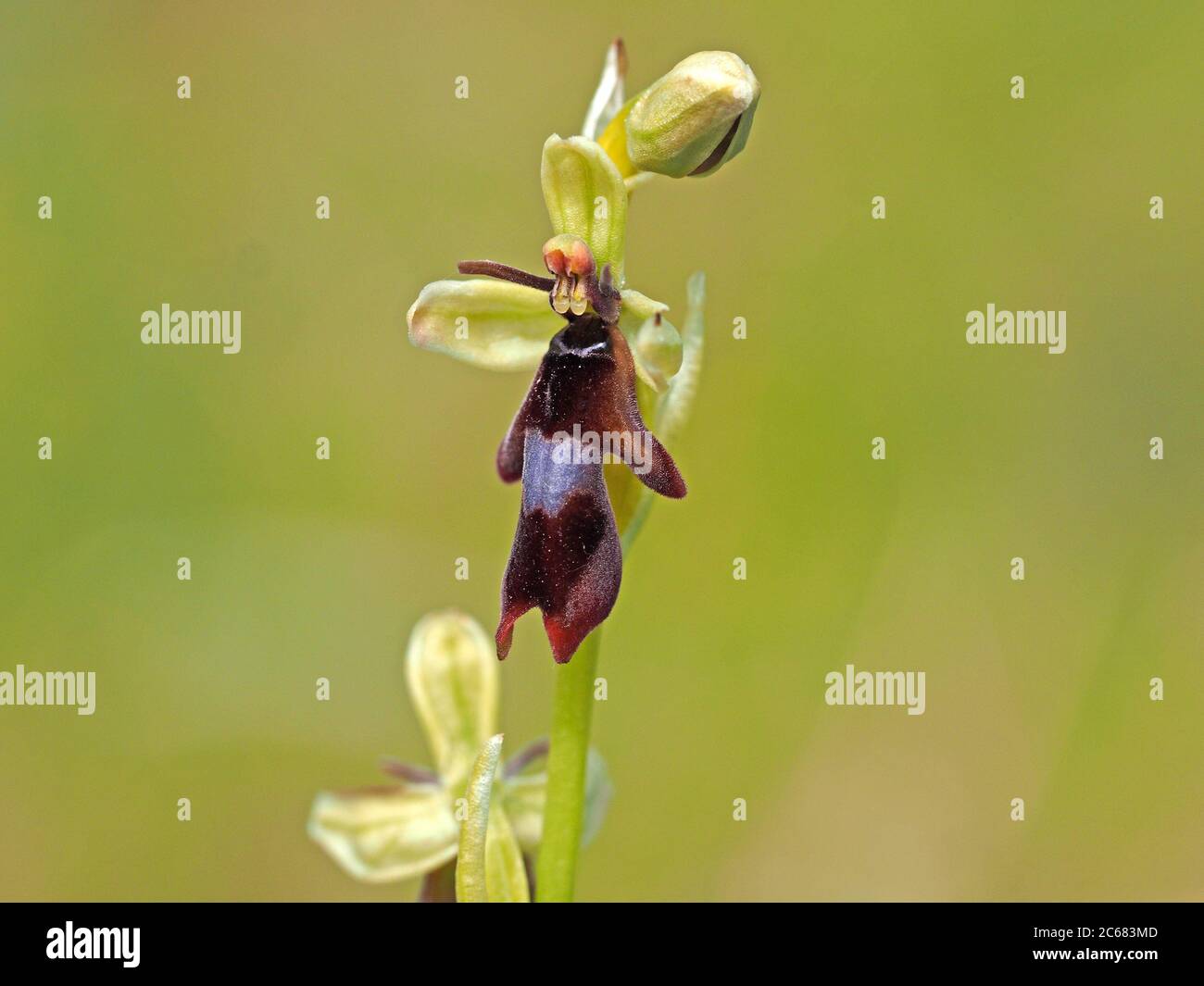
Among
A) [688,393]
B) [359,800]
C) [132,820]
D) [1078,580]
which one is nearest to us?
[688,393]

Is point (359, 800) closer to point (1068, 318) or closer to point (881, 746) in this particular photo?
point (881, 746)

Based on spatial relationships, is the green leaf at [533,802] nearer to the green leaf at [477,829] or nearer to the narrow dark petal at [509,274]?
the green leaf at [477,829]

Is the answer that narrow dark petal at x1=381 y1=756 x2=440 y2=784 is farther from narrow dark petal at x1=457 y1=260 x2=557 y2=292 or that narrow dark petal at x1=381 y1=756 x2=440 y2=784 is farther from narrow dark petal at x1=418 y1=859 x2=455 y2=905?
narrow dark petal at x1=457 y1=260 x2=557 y2=292

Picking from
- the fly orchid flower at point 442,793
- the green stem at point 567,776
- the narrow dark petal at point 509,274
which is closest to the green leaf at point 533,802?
the fly orchid flower at point 442,793

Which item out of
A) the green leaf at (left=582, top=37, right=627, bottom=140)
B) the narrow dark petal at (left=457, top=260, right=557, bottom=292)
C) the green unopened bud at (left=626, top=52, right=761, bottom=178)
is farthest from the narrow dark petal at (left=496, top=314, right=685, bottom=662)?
the green leaf at (left=582, top=37, right=627, bottom=140)

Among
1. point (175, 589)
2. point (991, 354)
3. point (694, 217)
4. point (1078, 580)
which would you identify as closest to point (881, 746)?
point (1078, 580)

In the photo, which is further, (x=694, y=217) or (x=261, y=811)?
(x=694, y=217)

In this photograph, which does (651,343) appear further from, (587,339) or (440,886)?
(440,886)

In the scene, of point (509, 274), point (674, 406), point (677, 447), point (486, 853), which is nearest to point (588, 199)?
point (509, 274)
